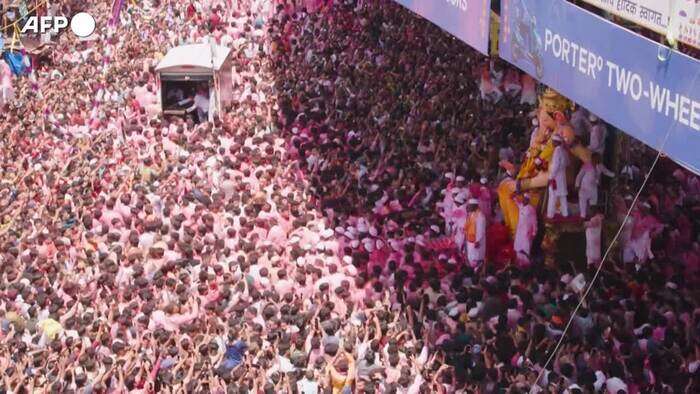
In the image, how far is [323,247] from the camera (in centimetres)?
1528

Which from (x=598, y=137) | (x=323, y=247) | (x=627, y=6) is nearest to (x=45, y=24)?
(x=323, y=247)

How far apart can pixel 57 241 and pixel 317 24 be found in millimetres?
9700

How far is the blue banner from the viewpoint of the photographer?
9.81m

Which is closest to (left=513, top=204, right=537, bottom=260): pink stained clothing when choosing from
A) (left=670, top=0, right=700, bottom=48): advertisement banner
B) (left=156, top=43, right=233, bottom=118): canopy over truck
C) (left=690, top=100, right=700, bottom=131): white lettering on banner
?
(left=670, top=0, right=700, bottom=48): advertisement banner

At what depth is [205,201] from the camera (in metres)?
16.7

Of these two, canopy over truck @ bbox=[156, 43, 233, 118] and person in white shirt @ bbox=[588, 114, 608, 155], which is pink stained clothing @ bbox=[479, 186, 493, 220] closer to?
person in white shirt @ bbox=[588, 114, 608, 155]

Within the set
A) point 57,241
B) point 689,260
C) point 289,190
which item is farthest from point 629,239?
Result: point 57,241

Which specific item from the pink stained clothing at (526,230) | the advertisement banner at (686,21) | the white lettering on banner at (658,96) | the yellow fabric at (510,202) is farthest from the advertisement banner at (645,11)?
the yellow fabric at (510,202)

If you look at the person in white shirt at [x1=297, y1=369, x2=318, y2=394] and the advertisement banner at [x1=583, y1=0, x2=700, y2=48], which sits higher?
the advertisement banner at [x1=583, y1=0, x2=700, y2=48]

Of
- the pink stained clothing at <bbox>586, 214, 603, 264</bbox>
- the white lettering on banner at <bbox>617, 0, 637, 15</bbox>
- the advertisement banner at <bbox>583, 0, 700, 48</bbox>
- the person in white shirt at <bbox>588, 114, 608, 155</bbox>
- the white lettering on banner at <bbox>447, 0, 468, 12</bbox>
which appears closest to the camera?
the advertisement banner at <bbox>583, 0, 700, 48</bbox>

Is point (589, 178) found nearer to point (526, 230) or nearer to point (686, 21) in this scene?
point (526, 230)

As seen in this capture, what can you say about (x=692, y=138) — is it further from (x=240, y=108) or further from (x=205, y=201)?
(x=240, y=108)

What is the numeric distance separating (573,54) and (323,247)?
449cm

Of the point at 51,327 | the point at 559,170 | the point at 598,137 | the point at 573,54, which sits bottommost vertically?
the point at 51,327
